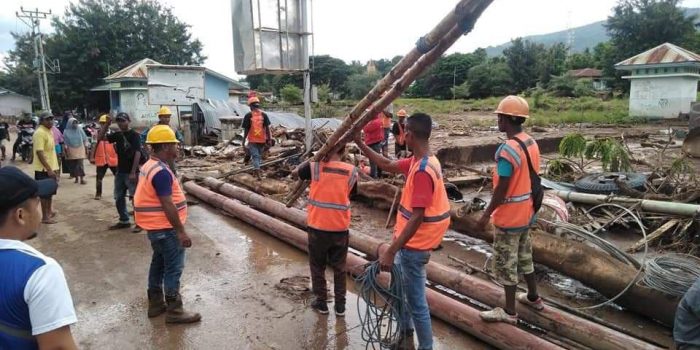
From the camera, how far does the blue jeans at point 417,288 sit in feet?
10.9

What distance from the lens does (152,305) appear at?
4340mm

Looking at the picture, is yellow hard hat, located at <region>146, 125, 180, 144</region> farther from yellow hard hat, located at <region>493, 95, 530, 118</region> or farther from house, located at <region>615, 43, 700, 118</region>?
house, located at <region>615, 43, 700, 118</region>

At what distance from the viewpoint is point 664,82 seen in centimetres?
2578

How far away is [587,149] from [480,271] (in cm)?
561

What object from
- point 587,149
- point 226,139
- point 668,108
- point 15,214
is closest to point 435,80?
point 668,108

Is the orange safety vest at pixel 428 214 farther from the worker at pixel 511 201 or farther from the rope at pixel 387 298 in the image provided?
the worker at pixel 511 201

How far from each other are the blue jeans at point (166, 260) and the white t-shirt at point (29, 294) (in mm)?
2536

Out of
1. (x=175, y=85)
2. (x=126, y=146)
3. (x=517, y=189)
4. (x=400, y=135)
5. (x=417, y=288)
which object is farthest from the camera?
(x=175, y=85)

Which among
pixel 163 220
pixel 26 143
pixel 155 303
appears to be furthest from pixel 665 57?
pixel 26 143

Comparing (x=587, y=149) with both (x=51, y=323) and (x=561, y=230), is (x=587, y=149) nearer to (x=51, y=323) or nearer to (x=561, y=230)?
(x=561, y=230)

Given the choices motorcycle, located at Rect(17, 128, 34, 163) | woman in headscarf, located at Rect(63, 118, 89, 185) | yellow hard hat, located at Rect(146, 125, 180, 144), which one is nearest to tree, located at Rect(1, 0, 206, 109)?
motorcycle, located at Rect(17, 128, 34, 163)

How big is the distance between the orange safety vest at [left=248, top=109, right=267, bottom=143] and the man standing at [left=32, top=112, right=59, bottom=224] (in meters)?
3.59

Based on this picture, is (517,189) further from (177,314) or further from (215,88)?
(215,88)

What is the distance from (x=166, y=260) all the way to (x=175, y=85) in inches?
658
